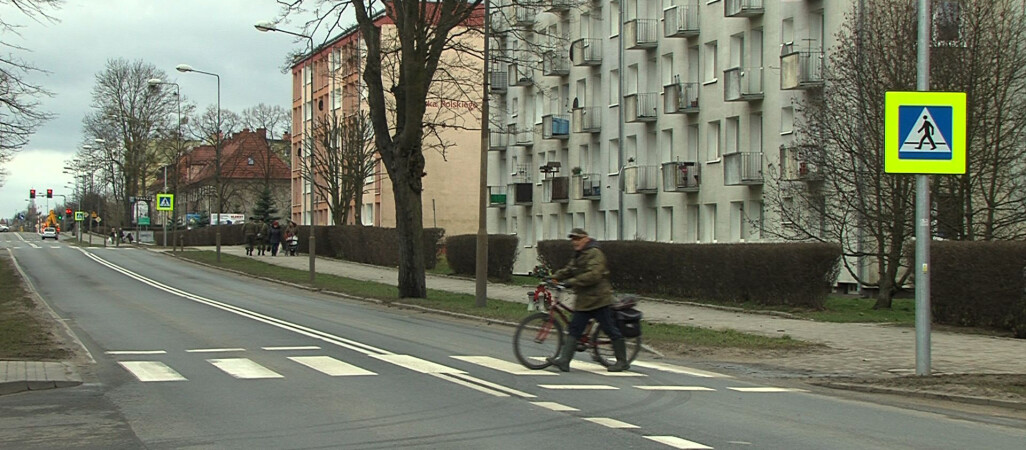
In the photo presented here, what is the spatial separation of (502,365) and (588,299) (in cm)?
153

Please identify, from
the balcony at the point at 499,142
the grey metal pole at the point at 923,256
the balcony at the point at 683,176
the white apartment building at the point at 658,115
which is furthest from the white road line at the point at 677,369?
the balcony at the point at 499,142

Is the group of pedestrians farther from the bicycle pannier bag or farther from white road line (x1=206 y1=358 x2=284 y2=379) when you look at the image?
the bicycle pannier bag

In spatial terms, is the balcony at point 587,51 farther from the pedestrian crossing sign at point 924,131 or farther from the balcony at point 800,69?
the pedestrian crossing sign at point 924,131

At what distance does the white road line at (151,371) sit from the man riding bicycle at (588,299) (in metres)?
4.49

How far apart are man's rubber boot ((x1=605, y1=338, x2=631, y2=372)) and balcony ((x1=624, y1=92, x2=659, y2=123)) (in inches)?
1349

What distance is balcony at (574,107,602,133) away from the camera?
172ft

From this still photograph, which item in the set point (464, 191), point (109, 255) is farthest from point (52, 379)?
point (464, 191)


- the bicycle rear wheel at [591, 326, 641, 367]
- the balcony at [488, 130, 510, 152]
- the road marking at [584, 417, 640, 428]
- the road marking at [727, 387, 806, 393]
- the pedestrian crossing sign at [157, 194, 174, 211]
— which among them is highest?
the balcony at [488, 130, 510, 152]

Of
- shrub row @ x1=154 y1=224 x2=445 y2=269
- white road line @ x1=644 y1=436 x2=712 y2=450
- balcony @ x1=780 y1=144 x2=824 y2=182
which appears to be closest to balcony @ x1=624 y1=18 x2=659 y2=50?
shrub row @ x1=154 y1=224 x2=445 y2=269

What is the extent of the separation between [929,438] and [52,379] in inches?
368

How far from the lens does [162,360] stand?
15.6m

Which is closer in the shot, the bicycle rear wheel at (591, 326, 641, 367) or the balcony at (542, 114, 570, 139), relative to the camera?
the bicycle rear wheel at (591, 326, 641, 367)

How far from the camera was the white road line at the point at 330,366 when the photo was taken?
14.0 m

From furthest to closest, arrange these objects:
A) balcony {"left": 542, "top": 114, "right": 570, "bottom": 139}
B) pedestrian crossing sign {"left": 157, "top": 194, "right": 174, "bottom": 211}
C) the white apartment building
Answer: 1. pedestrian crossing sign {"left": 157, "top": 194, "right": 174, "bottom": 211}
2. balcony {"left": 542, "top": 114, "right": 570, "bottom": 139}
3. the white apartment building
